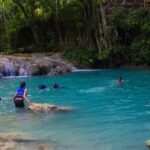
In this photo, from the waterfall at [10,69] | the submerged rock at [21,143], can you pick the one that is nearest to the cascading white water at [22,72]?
the waterfall at [10,69]

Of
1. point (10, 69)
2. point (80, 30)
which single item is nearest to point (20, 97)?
point (10, 69)

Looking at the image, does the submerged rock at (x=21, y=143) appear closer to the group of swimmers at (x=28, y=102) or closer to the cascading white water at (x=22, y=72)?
the group of swimmers at (x=28, y=102)

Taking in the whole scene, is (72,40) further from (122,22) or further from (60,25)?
(122,22)

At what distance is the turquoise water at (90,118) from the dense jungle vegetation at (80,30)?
1478 centimetres

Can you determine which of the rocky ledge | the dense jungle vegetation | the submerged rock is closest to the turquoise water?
the submerged rock

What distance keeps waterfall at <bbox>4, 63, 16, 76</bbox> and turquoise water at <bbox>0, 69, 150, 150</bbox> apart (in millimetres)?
10098

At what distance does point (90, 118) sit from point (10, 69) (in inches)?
916

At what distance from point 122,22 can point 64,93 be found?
20.3 metres

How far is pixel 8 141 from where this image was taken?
14.2 metres

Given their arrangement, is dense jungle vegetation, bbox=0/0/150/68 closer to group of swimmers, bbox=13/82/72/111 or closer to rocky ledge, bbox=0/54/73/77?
rocky ledge, bbox=0/54/73/77

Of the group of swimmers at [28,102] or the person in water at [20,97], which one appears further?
the person in water at [20,97]

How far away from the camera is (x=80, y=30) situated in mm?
48781

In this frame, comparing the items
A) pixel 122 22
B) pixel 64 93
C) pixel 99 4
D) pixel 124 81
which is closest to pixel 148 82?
pixel 124 81

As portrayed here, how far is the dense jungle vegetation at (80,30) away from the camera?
146 ft
